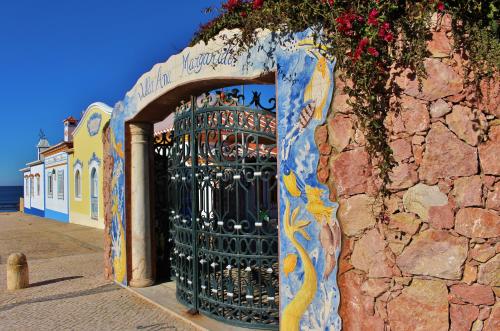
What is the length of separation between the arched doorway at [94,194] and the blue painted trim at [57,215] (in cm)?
429

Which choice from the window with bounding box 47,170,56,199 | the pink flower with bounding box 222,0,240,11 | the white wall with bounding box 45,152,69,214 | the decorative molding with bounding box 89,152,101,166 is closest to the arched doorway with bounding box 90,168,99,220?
the decorative molding with bounding box 89,152,101,166

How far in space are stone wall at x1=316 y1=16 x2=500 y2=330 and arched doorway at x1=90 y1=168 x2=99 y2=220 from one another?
1589 centimetres

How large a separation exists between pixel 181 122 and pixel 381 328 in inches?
139

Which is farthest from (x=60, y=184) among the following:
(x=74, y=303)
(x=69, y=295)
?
(x=74, y=303)

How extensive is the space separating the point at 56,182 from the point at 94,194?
7192 mm

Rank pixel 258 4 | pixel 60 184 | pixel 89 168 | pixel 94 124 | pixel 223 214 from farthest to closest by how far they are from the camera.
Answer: pixel 60 184 → pixel 89 168 → pixel 94 124 → pixel 223 214 → pixel 258 4

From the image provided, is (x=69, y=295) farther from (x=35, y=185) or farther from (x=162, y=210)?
(x=35, y=185)

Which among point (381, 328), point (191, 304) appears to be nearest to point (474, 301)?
point (381, 328)

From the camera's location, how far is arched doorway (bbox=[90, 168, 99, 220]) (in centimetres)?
1775

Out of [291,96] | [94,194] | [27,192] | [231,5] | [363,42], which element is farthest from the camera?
[27,192]

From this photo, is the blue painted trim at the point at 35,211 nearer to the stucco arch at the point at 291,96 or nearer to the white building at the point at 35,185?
the white building at the point at 35,185

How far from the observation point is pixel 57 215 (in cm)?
2358

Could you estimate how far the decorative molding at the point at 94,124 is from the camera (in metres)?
17.4

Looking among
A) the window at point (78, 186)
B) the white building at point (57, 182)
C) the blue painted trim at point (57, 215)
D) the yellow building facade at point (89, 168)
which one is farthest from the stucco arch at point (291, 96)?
the blue painted trim at point (57, 215)
